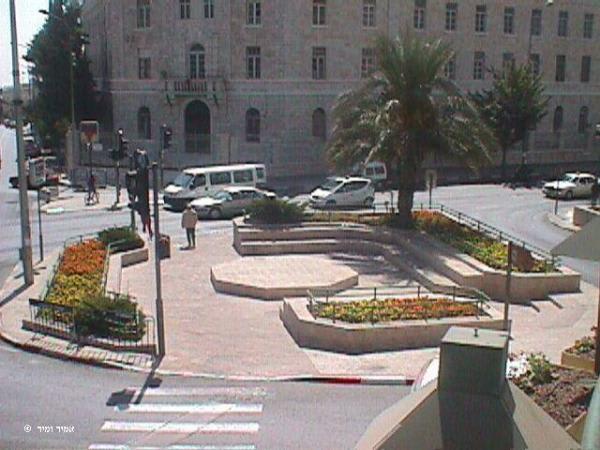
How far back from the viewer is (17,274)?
22516mm

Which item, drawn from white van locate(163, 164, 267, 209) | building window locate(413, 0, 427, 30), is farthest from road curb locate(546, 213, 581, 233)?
building window locate(413, 0, 427, 30)

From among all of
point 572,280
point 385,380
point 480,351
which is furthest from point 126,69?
point 480,351

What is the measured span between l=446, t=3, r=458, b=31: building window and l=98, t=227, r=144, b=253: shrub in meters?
35.9

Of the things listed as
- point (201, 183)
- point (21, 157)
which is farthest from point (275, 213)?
point (21, 157)

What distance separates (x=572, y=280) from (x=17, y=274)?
16.1 m

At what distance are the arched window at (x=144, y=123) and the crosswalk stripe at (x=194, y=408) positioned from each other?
41.3 meters

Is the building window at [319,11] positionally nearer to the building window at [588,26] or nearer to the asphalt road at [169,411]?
the building window at [588,26]

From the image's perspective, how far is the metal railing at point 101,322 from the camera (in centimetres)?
1598

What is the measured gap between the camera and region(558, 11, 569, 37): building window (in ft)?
194

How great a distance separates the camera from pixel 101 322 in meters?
16.5

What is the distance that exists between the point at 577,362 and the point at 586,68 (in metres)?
53.4

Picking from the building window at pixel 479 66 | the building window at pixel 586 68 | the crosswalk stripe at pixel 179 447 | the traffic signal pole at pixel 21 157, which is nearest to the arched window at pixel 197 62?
the building window at pixel 479 66

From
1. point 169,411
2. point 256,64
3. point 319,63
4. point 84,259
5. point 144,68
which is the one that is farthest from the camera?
point 144,68

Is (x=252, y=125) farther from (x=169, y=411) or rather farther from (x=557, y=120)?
(x=169, y=411)
